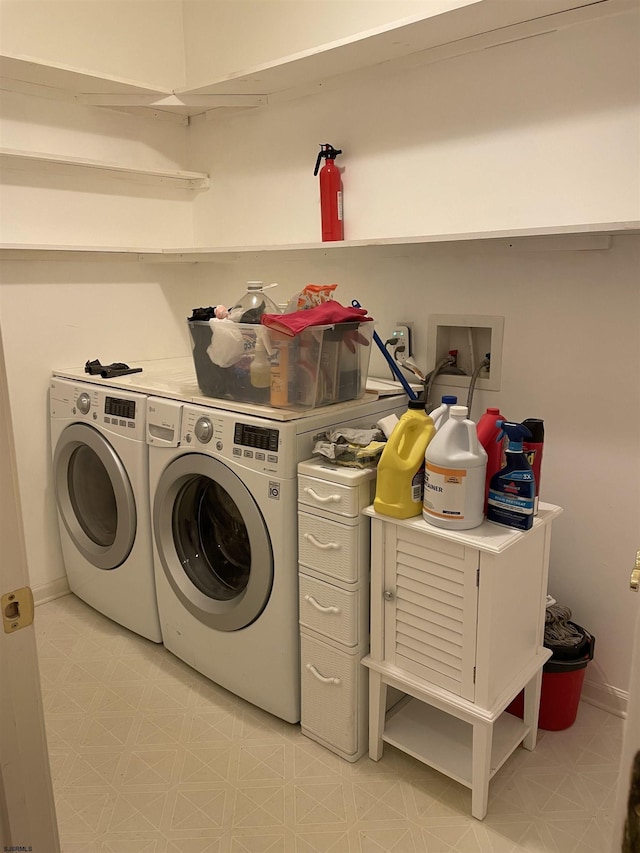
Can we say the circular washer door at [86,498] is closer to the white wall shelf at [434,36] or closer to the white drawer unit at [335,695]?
the white drawer unit at [335,695]

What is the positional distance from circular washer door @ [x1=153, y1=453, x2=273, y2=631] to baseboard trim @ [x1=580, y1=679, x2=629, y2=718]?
111cm

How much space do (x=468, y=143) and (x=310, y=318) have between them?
83cm

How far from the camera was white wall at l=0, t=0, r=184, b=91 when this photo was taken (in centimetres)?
235

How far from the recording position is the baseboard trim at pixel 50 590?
2.70 metres

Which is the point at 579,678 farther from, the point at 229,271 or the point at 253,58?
the point at 253,58

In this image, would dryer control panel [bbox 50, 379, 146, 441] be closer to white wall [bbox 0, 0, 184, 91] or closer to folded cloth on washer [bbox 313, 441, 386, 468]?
folded cloth on washer [bbox 313, 441, 386, 468]

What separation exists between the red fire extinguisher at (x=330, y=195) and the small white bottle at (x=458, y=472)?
42.5 inches

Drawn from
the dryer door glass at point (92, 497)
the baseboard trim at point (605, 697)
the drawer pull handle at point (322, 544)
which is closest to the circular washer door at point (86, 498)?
the dryer door glass at point (92, 497)

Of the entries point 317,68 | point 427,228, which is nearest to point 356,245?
point 427,228

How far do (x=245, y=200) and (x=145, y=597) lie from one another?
1693 mm

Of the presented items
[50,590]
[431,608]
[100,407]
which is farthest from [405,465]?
[50,590]

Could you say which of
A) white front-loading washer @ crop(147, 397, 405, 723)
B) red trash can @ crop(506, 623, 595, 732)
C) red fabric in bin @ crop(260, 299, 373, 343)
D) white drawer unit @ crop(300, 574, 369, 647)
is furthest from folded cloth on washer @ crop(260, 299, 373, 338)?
red trash can @ crop(506, 623, 595, 732)

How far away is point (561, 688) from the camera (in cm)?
191

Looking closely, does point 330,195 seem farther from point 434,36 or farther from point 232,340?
point 232,340
